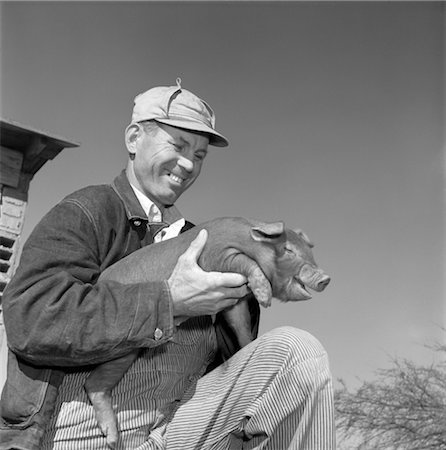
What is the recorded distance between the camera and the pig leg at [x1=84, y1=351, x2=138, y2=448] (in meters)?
2.12

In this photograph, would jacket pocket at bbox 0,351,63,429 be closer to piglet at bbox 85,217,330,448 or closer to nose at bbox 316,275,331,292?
piglet at bbox 85,217,330,448

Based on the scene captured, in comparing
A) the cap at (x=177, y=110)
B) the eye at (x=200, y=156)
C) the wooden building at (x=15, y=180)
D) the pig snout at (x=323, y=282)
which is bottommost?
the wooden building at (x=15, y=180)

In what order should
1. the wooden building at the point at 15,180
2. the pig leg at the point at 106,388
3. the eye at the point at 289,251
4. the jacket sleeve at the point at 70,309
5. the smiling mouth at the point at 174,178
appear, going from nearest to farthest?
the jacket sleeve at the point at 70,309, the pig leg at the point at 106,388, the eye at the point at 289,251, the smiling mouth at the point at 174,178, the wooden building at the point at 15,180

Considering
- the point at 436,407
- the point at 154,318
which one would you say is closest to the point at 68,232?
the point at 154,318

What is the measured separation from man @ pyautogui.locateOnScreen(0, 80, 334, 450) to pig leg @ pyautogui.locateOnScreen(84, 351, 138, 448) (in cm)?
4

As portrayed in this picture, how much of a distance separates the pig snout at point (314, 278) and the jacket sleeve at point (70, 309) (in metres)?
0.43

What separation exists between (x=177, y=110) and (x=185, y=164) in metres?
0.20

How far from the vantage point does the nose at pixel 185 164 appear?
2.53 metres

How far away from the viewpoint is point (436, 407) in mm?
13711

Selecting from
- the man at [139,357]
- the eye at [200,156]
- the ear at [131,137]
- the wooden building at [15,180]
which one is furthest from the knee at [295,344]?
the wooden building at [15,180]

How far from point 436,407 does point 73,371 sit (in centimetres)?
1281

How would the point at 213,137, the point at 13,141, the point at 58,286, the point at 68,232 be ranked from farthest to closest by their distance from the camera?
the point at 13,141
the point at 213,137
the point at 68,232
the point at 58,286

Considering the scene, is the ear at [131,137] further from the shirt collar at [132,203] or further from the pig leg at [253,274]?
the pig leg at [253,274]

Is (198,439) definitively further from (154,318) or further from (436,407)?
(436,407)
